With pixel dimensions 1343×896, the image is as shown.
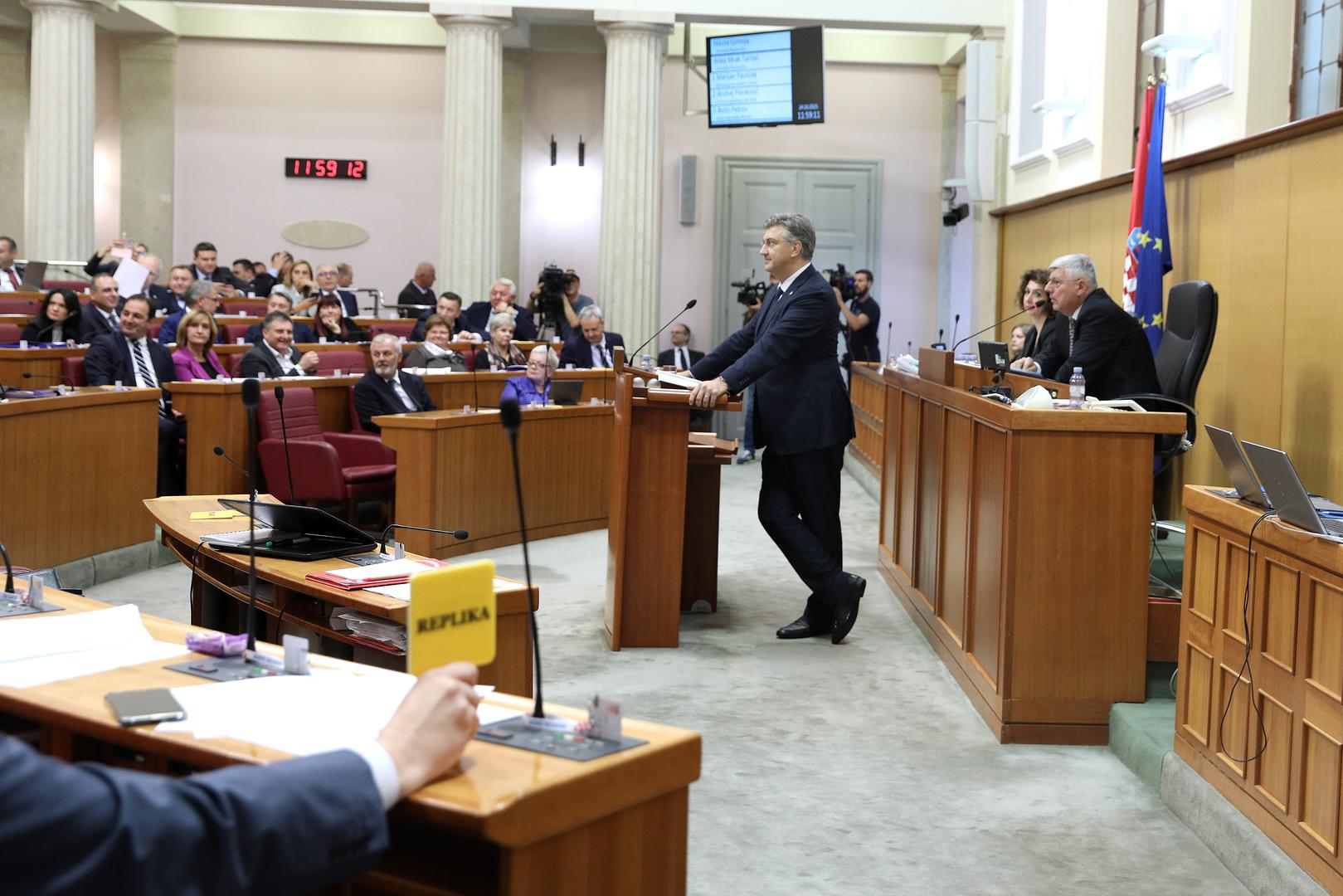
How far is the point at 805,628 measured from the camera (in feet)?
18.0

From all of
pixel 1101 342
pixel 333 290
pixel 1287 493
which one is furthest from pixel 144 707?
pixel 333 290

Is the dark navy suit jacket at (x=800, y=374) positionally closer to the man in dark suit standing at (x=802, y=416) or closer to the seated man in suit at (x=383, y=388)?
the man in dark suit standing at (x=802, y=416)

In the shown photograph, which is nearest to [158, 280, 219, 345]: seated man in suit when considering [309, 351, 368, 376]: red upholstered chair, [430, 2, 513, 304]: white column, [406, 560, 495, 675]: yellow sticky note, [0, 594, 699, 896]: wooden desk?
[309, 351, 368, 376]: red upholstered chair

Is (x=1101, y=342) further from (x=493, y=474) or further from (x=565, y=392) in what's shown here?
(x=565, y=392)

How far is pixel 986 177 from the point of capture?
39.6 ft

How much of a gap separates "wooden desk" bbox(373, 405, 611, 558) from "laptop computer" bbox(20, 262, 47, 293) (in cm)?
419

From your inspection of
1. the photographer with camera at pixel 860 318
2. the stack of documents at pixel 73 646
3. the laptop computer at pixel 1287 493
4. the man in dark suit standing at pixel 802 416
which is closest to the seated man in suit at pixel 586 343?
the photographer with camera at pixel 860 318

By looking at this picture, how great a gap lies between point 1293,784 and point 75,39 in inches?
476

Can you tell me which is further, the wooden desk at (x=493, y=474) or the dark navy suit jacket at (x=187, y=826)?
the wooden desk at (x=493, y=474)

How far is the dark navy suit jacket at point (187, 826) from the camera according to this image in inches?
47.2

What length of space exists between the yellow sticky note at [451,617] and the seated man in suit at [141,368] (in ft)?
19.5

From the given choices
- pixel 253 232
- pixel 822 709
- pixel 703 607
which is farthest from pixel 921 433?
pixel 253 232

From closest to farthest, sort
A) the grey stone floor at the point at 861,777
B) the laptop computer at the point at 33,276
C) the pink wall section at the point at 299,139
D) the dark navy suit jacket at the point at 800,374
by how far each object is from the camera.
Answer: the grey stone floor at the point at 861,777
the dark navy suit jacket at the point at 800,374
the laptop computer at the point at 33,276
the pink wall section at the point at 299,139

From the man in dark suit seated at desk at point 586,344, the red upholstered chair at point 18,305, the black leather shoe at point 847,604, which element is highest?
the red upholstered chair at point 18,305
